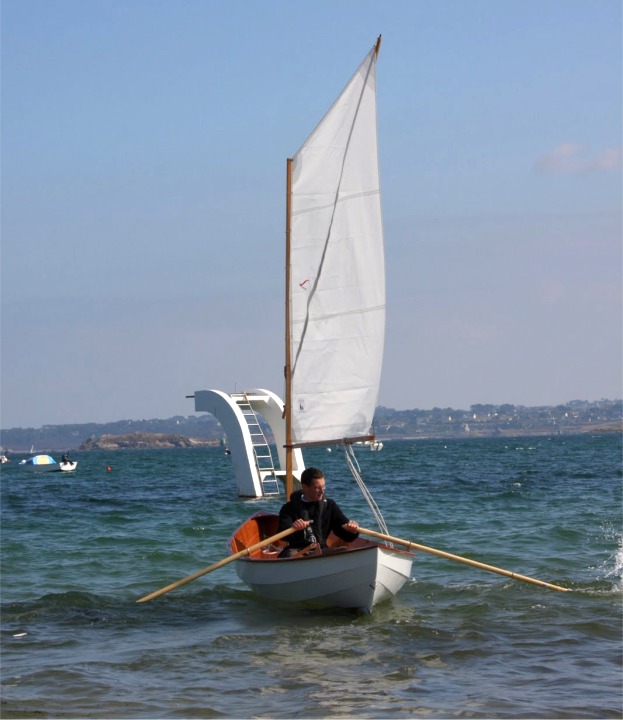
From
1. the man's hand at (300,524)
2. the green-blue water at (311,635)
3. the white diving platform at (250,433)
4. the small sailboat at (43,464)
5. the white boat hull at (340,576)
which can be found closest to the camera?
the green-blue water at (311,635)

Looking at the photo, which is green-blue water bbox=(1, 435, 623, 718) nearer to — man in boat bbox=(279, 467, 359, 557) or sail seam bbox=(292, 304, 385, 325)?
man in boat bbox=(279, 467, 359, 557)

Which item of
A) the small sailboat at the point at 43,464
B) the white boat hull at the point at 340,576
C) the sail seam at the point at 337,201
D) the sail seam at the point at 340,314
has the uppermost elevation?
the sail seam at the point at 337,201

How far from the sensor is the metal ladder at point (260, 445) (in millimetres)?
32188

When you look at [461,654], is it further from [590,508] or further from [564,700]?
[590,508]

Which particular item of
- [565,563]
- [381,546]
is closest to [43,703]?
[381,546]

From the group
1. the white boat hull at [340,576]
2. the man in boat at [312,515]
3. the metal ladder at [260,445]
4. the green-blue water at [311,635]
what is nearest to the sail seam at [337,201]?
the man in boat at [312,515]

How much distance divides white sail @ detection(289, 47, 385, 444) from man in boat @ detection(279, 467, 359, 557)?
193 cm

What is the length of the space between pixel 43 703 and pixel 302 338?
6.58 metres

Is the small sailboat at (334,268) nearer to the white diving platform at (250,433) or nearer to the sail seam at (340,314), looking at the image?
the sail seam at (340,314)

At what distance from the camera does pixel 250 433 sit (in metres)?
33.0

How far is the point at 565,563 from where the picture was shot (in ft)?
55.2

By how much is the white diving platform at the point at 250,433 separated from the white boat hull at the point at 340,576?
1792 cm

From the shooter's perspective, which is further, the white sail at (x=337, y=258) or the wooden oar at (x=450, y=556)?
the white sail at (x=337, y=258)

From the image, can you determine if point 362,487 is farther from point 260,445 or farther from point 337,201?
point 260,445
